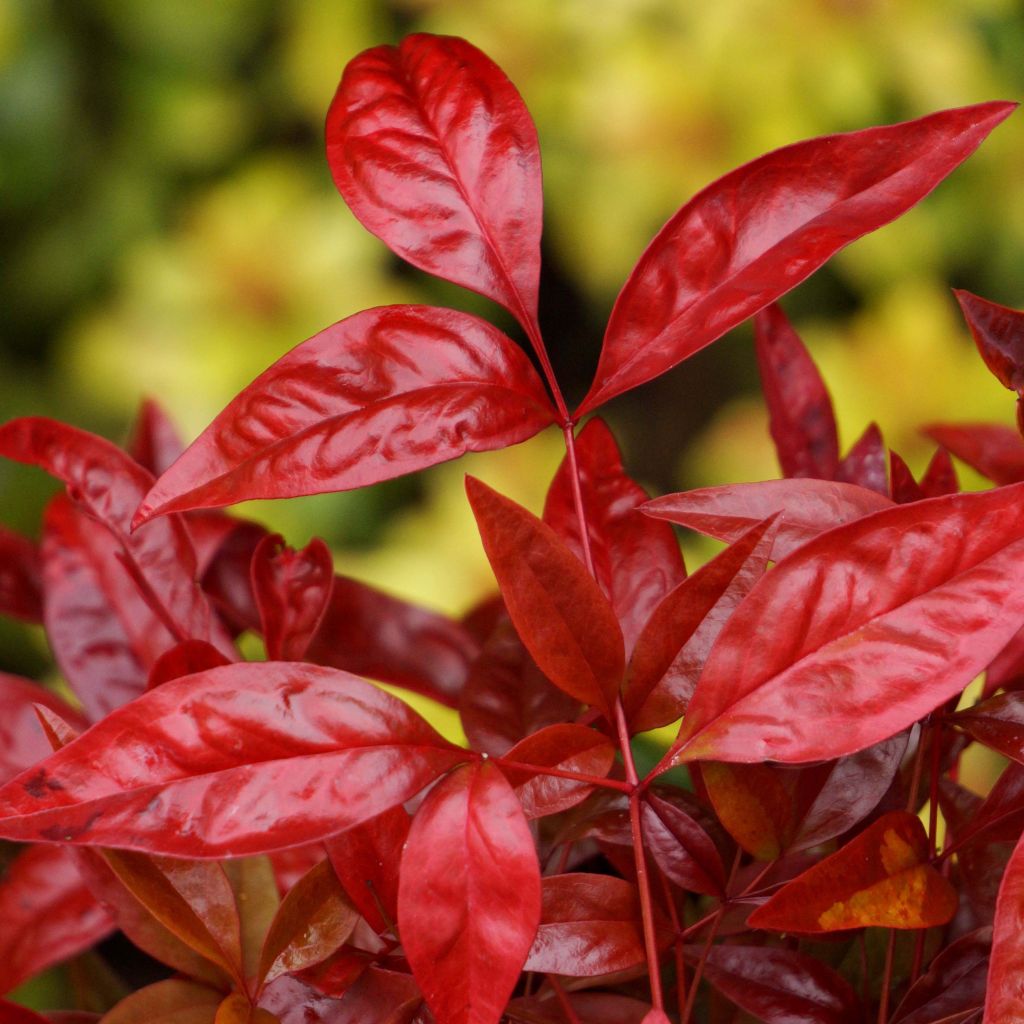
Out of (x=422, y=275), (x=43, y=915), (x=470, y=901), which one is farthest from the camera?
(x=422, y=275)

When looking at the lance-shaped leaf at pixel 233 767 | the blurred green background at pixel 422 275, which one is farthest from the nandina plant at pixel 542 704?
the blurred green background at pixel 422 275

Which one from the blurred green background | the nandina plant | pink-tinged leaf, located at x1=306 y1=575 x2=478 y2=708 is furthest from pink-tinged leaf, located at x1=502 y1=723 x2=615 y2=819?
the blurred green background

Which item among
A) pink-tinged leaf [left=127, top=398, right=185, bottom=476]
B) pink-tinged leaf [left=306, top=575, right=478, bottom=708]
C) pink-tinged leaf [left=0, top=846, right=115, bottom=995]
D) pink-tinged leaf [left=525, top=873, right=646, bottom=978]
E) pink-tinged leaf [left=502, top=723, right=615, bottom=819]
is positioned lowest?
pink-tinged leaf [left=0, top=846, right=115, bottom=995]

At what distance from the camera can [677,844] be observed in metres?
0.23

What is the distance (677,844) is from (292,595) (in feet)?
0.32

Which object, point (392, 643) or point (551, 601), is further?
point (392, 643)

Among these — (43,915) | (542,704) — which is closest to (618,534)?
(542,704)

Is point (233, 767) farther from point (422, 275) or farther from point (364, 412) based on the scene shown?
point (422, 275)

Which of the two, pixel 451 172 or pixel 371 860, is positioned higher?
pixel 451 172

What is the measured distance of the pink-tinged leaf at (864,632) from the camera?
19 centimetres

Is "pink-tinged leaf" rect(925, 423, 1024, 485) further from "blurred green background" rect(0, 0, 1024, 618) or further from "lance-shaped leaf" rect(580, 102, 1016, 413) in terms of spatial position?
"blurred green background" rect(0, 0, 1024, 618)

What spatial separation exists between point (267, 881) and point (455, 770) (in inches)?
3.2

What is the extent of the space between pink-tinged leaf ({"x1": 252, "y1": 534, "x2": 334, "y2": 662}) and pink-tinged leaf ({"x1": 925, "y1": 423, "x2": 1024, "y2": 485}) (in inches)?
6.0

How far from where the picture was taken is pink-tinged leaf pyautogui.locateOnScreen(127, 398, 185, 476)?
1.24 ft
